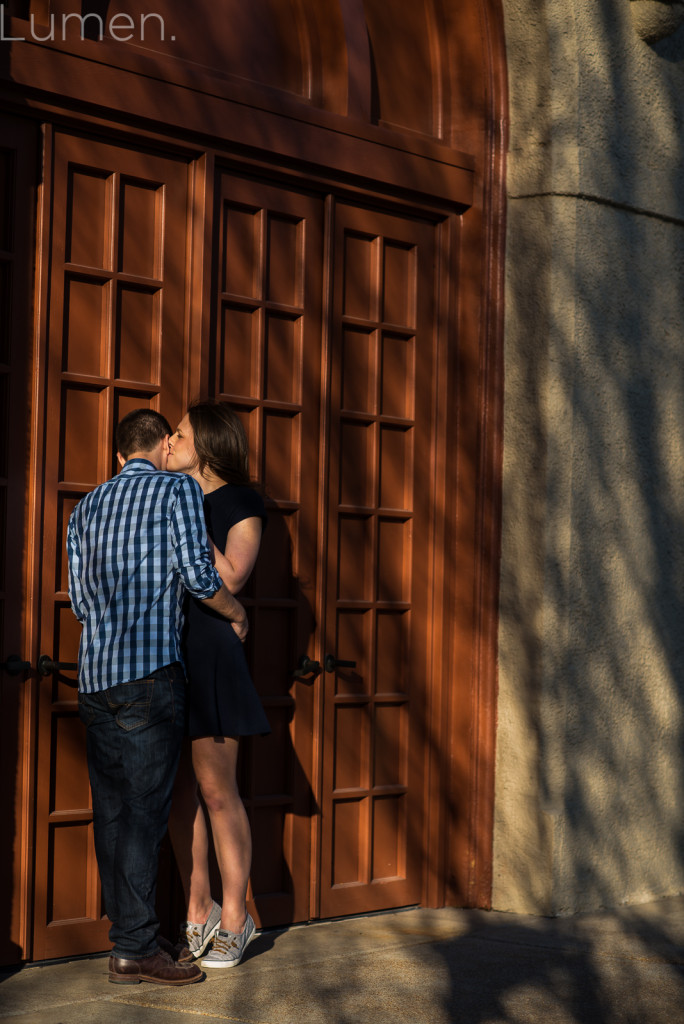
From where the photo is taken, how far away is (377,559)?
6297mm

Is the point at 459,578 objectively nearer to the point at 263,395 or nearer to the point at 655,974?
the point at 263,395

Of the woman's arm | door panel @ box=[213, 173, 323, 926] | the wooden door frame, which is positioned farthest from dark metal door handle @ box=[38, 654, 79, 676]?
the wooden door frame

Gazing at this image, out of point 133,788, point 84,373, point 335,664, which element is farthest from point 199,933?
point 84,373

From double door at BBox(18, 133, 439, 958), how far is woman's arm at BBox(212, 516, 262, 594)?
0.56m

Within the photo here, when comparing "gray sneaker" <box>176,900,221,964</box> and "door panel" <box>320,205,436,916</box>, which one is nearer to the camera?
"gray sneaker" <box>176,900,221,964</box>

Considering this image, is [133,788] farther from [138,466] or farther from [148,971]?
[138,466]

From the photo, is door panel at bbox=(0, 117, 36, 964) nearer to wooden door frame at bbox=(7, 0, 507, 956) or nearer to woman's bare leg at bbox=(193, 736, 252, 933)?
Result: woman's bare leg at bbox=(193, 736, 252, 933)

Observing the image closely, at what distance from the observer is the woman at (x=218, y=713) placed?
507 centimetres

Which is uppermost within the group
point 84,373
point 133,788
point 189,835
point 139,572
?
point 84,373

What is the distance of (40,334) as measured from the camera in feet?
16.7

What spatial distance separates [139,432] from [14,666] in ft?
3.04

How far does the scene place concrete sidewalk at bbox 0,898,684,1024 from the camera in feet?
14.9

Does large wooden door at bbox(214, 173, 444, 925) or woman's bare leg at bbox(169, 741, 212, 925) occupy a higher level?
large wooden door at bbox(214, 173, 444, 925)

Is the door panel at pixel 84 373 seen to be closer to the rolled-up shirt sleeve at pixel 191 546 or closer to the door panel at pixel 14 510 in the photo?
the door panel at pixel 14 510
